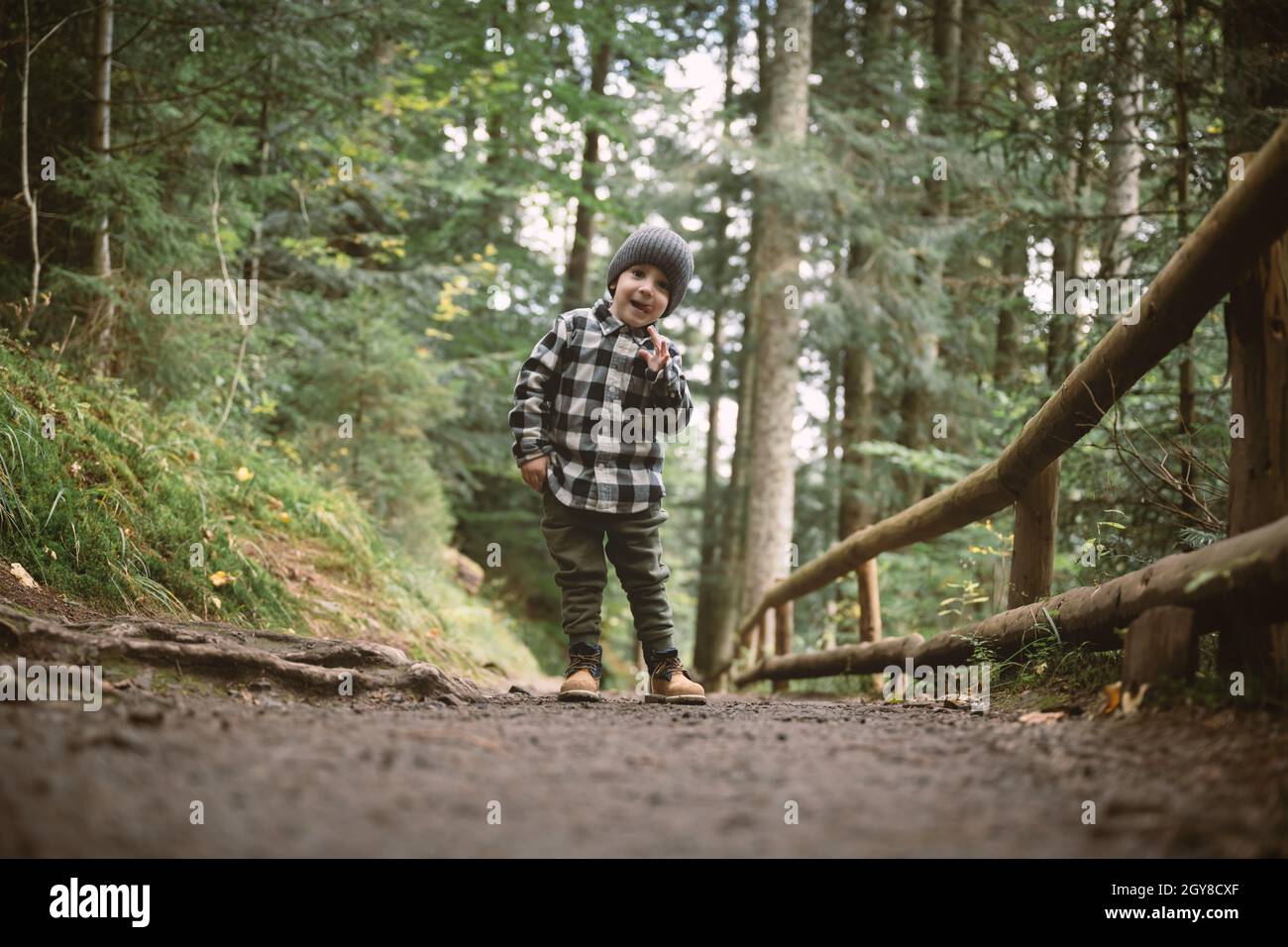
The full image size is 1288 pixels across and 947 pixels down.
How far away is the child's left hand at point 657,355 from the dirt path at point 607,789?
2.35 metres

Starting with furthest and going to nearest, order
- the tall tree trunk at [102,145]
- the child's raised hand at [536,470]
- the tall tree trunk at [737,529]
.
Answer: the tall tree trunk at [737,529] → the tall tree trunk at [102,145] → the child's raised hand at [536,470]

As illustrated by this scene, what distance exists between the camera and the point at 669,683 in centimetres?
447

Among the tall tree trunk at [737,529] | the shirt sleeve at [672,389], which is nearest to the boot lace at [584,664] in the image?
the shirt sleeve at [672,389]

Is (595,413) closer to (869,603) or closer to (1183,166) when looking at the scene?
(869,603)

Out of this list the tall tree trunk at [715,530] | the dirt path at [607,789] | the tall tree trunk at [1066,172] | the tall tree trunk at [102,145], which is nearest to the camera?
the dirt path at [607,789]

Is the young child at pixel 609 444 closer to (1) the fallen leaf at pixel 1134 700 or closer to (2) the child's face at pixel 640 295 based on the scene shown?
(2) the child's face at pixel 640 295

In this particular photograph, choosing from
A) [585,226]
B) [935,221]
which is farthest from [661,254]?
[585,226]

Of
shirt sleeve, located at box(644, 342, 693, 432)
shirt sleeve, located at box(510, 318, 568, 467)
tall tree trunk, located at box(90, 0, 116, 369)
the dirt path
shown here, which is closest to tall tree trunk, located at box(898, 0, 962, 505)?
shirt sleeve, located at box(644, 342, 693, 432)

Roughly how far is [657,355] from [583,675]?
1580 millimetres

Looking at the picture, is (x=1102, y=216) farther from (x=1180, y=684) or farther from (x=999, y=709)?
(x=1180, y=684)

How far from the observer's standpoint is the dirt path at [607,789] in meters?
1.47

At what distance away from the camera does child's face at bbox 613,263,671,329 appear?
15.5ft

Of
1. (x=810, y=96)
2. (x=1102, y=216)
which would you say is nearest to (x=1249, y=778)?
(x=1102, y=216)

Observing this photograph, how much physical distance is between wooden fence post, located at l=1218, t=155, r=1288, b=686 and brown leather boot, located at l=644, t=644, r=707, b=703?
2.26 m
